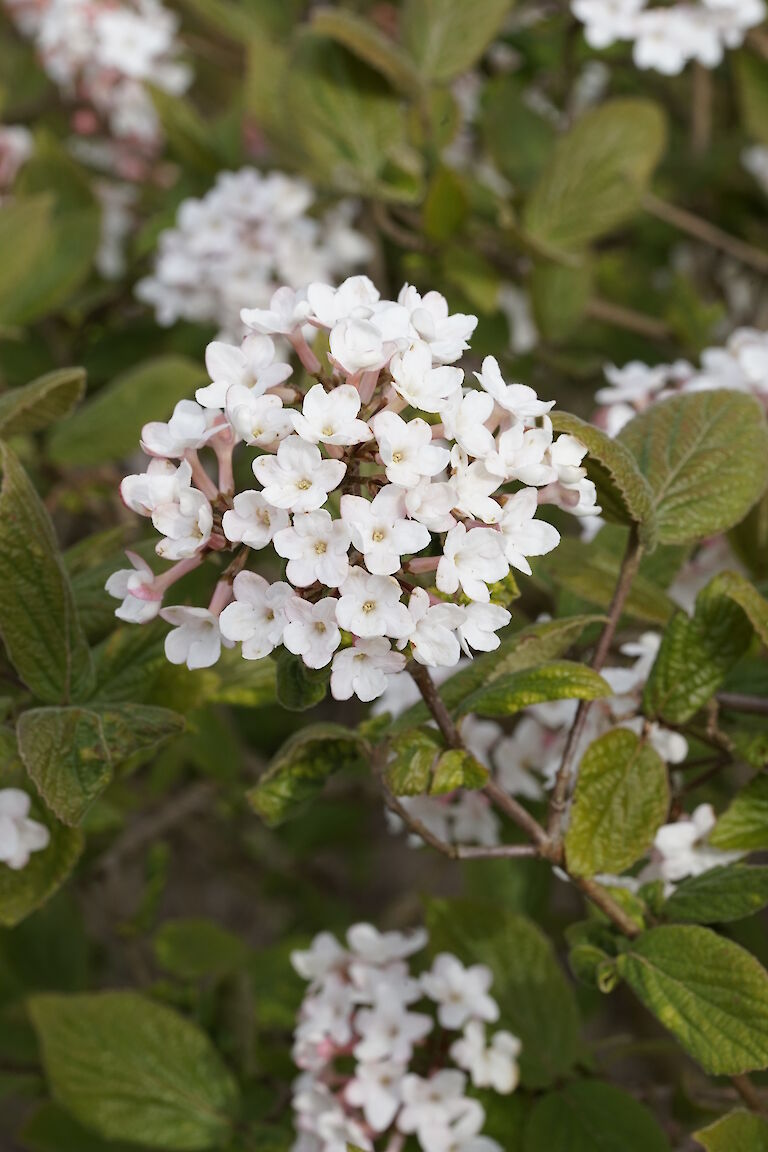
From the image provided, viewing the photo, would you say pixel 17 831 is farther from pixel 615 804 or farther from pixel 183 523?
pixel 615 804

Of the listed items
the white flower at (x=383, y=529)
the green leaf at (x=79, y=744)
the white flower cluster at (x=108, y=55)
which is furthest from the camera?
the white flower cluster at (x=108, y=55)

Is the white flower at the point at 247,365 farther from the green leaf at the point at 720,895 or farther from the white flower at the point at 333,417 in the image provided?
the green leaf at the point at 720,895

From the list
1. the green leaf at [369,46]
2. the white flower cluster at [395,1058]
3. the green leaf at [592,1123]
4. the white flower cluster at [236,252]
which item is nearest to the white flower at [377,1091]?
the white flower cluster at [395,1058]

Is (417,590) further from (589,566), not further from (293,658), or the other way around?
(589,566)

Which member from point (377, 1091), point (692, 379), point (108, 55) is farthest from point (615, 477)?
point (108, 55)

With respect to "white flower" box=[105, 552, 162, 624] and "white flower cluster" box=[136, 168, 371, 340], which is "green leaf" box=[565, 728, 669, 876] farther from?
"white flower cluster" box=[136, 168, 371, 340]

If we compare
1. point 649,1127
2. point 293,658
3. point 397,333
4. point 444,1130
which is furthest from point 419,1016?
point 397,333
